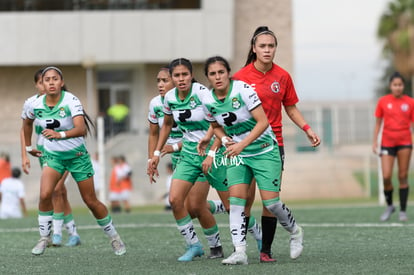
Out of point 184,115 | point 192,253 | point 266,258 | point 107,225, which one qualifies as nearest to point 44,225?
point 107,225

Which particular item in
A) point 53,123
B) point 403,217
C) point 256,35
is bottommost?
point 403,217

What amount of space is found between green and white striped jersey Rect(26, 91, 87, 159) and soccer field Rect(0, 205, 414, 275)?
1.18 m

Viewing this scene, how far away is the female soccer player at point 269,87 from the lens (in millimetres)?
8984

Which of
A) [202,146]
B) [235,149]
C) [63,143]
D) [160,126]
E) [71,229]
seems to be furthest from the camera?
[71,229]

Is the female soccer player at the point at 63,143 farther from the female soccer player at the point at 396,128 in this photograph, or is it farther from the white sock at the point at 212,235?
the female soccer player at the point at 396,128

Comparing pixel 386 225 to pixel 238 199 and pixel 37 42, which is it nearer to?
pixel 238 199

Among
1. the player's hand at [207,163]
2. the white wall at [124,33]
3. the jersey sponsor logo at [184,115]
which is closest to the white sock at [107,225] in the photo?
the jersey sponsor logo at [184,115]

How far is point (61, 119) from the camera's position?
10.2 meters

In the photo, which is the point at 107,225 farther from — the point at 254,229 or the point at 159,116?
the point at 254,229

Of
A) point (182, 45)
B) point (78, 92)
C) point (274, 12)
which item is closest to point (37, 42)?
point (78, 92)

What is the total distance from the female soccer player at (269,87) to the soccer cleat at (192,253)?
81cm

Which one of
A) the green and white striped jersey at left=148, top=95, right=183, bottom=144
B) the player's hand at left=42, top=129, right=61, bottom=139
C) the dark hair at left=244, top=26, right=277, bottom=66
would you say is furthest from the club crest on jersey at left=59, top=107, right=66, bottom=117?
the dark hair at left=244, top=26, right=277, bottom=66

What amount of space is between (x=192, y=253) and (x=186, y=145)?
44.1 inches

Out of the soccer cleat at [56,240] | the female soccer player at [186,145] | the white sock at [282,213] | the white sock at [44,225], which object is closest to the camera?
the white sock at [282,213]
